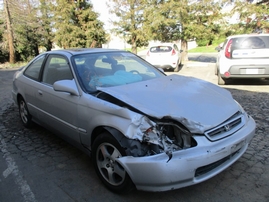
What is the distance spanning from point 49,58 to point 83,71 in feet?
3.38

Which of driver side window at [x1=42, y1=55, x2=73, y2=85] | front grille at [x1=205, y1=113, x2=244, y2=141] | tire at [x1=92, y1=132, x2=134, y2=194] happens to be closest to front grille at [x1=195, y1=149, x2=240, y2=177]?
front grille at [x1=205, y1=113, x2=244, y2=141]

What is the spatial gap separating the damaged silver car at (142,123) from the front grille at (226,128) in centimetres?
1

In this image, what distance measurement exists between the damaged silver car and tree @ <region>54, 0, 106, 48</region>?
21748mm

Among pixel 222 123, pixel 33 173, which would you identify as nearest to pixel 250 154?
pixel 222 123

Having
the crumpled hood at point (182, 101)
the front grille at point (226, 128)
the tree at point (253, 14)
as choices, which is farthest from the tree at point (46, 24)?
the front grille at point (226, 128)

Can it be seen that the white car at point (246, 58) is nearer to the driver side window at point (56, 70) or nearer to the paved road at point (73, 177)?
the paved road at point (73, 177)

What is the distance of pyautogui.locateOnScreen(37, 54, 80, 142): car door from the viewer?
3.01 meters

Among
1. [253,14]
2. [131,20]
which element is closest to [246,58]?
[253,14]

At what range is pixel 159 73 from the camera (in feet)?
12.6

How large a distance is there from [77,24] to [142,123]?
80.7 ft

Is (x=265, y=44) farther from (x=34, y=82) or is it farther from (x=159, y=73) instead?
(x=34, y=82)

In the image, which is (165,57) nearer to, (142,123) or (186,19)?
(186,19)

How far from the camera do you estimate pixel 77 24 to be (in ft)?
80.8

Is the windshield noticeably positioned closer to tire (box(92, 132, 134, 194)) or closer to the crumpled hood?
the crumpled hood
